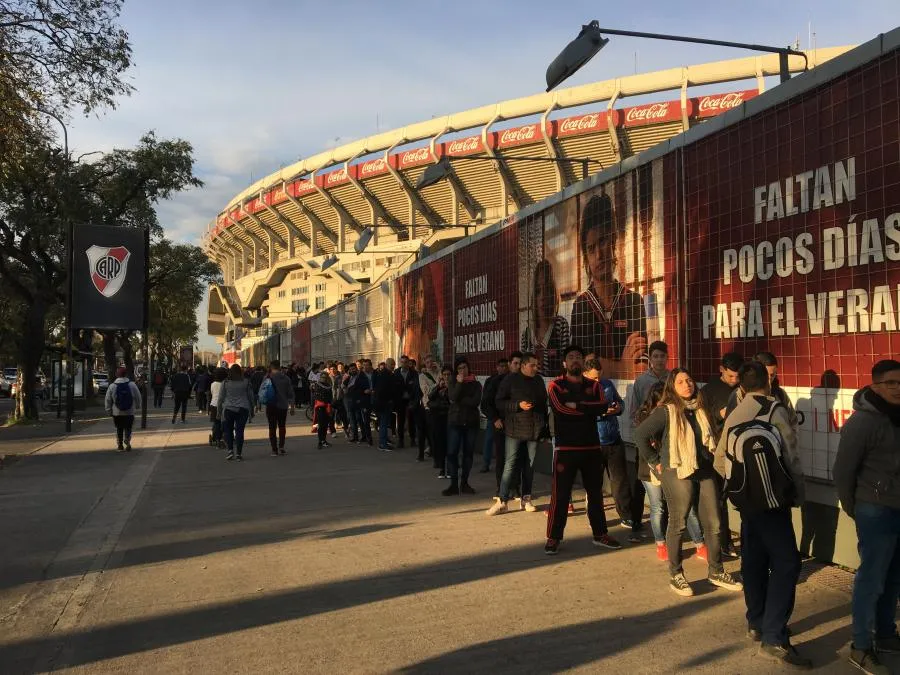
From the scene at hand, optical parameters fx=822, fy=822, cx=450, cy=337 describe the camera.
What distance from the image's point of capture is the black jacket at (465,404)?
973cm

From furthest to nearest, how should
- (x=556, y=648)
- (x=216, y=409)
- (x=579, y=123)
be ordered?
1. (x=579, y=123)
2. (x=216, y=409)
3. (x=556, y=648)

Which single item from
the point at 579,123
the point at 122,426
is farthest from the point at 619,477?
the point at 579,123

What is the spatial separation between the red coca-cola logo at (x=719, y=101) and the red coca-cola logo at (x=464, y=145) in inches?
713

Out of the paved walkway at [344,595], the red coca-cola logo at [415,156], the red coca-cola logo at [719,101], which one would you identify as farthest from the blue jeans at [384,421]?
the red coca-cola logo at [415,156]

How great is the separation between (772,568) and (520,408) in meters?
3.91

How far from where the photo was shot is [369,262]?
277 feet

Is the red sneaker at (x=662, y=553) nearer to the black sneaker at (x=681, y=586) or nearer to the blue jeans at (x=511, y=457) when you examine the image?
the black sneaker at (x=681, y=586)

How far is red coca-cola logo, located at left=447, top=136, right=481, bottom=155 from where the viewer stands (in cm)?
6606

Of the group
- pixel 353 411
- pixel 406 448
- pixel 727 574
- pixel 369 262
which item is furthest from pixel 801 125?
pixel 369 262

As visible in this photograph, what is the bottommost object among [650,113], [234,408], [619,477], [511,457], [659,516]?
[659,516]

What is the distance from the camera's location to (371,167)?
76.3 m

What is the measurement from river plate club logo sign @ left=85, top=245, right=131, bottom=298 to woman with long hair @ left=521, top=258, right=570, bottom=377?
12.5 metres

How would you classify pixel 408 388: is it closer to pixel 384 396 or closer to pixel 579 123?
pixel 384 396

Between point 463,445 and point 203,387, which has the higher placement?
point 203,387
